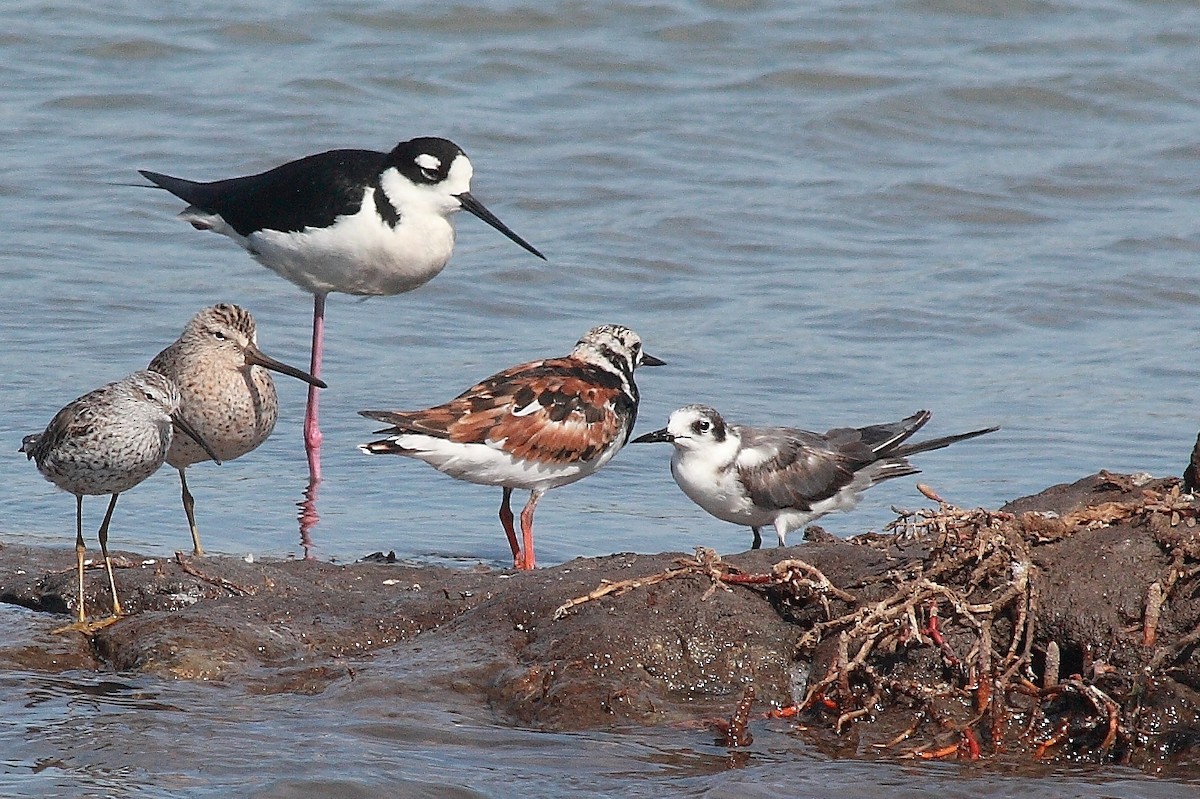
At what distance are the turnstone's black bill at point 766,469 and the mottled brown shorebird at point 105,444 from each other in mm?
2293

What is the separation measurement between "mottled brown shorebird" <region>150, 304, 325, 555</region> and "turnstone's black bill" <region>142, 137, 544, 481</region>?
4.80ft

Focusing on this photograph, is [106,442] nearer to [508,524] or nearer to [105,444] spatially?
[105,444]

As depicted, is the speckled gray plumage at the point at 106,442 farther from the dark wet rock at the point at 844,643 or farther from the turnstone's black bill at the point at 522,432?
the turnstone's black bill at the point at 522,432

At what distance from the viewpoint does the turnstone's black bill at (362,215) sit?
989cm

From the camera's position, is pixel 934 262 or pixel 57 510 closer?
pixel 57 510

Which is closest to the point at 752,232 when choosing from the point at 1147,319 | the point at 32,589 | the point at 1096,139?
the point at 1147,319

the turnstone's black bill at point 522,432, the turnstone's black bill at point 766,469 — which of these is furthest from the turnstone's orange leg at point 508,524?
the turnstone's black bill at point 766,469

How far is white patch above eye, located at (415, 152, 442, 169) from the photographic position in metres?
9.84

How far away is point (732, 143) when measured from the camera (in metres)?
15.6

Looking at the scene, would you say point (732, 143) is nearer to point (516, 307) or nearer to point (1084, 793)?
point (516, 307)

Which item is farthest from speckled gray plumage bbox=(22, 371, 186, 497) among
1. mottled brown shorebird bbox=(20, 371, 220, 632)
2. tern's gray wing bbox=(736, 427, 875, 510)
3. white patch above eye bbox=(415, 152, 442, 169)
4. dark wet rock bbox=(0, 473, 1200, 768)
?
white patch above eye bbox=(415, 152, 442, 169)

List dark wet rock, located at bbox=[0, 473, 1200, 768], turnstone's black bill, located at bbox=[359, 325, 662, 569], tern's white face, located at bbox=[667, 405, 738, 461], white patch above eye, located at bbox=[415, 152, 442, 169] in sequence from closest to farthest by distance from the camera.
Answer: dark wet rock, located at bbox=[0, 473, 1200, 768] < turnstone's black bill, located at bbox=[359, 325, 662, 569] < tern's white face, located at bbox=[667, 405, 738, 461] < white patch above eye, located at bbox=[415, 152, 442, 169]

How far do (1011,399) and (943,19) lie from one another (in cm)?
960

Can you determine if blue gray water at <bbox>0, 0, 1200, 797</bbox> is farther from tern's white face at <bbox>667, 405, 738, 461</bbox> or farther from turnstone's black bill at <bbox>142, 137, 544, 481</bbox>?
turnstone's black bill at <bbox>142, 137, 544, 481</bbox>
